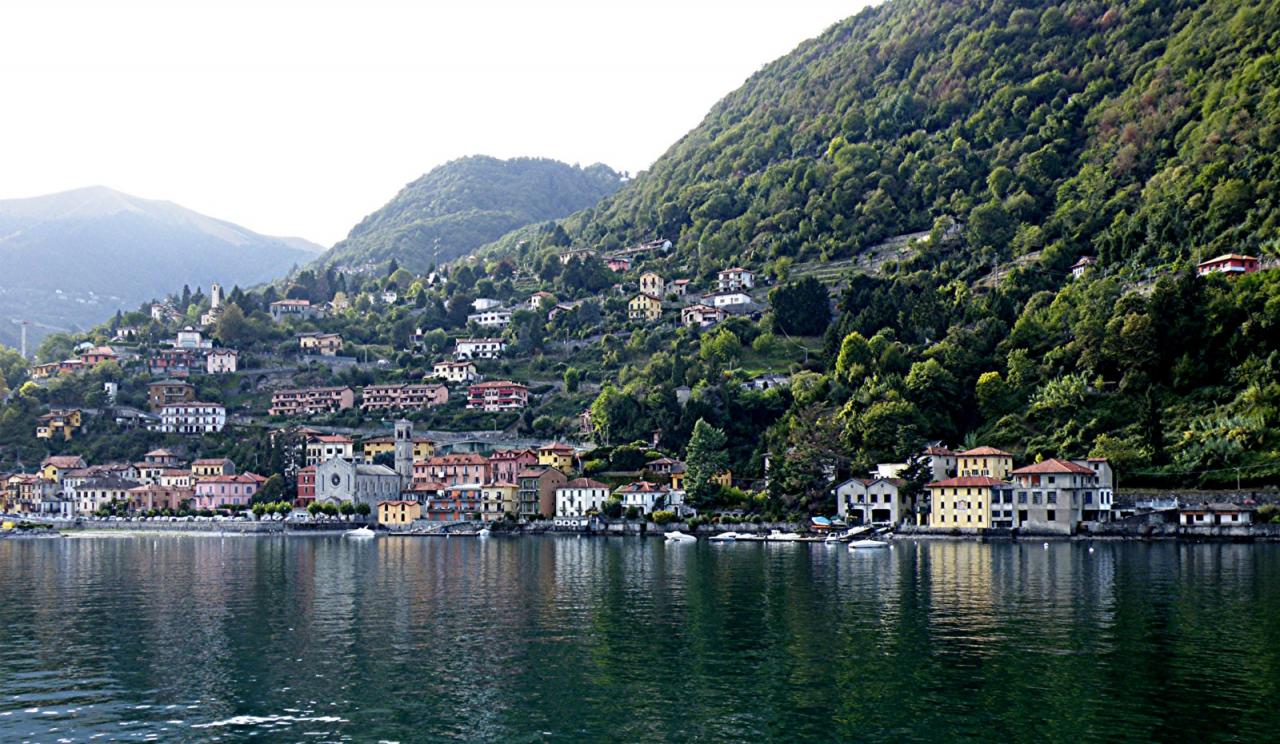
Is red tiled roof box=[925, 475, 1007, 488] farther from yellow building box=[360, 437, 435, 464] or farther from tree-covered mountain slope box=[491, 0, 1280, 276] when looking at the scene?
yellow building box=[360, 437, 435, 464]

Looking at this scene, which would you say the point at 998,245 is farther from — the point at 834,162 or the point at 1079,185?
the point at 834,162

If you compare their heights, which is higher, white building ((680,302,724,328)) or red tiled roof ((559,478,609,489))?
white building ((680,302,724,328))

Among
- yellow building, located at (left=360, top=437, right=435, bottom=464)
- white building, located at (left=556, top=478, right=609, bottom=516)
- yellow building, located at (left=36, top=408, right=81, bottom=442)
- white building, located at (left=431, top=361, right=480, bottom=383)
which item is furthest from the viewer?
white building, located at (left=431, top=361, right=480, bottom=383)

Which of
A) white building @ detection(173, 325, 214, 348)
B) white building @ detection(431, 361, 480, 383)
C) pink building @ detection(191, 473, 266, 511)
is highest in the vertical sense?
white building @ detection(173, 325, 214, 348)

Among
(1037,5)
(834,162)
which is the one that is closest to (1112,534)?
(834,162)

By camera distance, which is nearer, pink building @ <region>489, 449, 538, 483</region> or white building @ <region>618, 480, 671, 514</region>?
white building @ <region>618, 480, 671, 514</region>

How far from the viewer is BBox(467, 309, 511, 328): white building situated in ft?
533

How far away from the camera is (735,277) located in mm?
154125

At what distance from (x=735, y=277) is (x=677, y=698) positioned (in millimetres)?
128660

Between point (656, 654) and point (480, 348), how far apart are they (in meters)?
121

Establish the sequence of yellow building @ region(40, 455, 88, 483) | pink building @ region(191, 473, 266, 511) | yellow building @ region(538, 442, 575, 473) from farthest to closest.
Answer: yellow building @ region(40, 455, 88, 483)
pink building @ region(191, 473, 266, 511)
yellow building @ region(538, 442, 575, 473)

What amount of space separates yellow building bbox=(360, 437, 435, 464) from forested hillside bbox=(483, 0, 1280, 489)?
22.4m

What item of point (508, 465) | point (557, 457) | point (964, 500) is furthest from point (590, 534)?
point (964, 500)

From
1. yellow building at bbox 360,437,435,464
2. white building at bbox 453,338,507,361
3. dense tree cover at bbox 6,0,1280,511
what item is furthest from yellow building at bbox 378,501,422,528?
white building at bbox 453,338,507,361
